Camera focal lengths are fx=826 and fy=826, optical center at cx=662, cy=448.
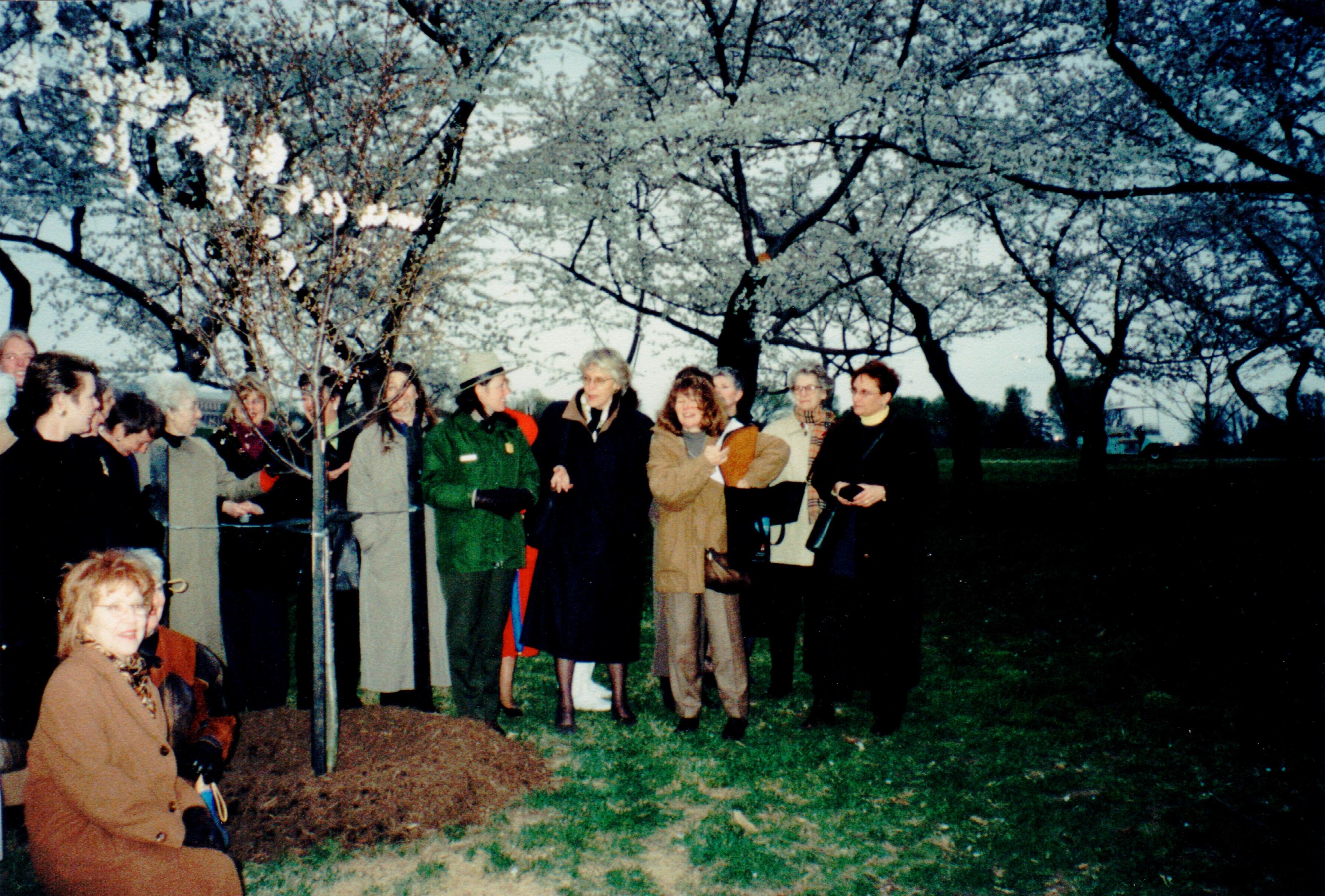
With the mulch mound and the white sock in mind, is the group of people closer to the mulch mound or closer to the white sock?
the white sock

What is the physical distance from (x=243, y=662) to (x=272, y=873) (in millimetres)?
1793

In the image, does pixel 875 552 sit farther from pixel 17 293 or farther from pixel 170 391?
pixel 17 293

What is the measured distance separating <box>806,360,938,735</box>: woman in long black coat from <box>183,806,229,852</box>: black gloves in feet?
9.80

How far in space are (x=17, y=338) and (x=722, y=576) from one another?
3584mm

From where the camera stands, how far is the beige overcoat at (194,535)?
4102mm

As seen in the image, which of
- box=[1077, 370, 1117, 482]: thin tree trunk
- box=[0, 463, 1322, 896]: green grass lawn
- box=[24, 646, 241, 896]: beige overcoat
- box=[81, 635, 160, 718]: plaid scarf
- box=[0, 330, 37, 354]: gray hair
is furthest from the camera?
box=[1077, 370, 1117, 482]: thin tree trunk

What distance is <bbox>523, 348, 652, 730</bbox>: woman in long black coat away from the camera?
14.0 feet

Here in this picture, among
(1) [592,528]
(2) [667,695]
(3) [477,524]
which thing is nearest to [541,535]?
(1) [592,528]

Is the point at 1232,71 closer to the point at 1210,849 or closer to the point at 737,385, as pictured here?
the point at 737,385

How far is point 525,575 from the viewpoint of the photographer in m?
4.70

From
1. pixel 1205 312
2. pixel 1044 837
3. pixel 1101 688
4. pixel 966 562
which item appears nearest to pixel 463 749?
pixel 1044 837

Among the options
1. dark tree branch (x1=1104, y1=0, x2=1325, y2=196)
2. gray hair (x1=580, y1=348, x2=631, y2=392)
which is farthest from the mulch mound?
dark tree branch (x1=1104, y1=0, x2=1325, y2=196)

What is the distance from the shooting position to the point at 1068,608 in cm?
775

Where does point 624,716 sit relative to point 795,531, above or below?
below
